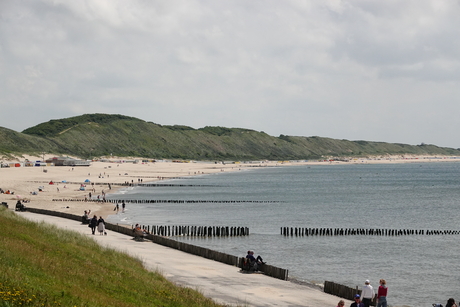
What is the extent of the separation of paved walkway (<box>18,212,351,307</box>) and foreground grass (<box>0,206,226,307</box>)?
85.7 inches

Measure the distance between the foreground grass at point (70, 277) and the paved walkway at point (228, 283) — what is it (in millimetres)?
2177

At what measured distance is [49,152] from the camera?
191000 millimetres

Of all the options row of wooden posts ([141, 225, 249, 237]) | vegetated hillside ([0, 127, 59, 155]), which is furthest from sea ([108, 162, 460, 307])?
vegetated hillside ([0, 127, 59, 155])

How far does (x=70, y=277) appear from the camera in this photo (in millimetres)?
17406

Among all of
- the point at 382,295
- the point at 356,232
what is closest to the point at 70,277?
the point at 382,295

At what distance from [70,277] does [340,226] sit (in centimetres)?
4373

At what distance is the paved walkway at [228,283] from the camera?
75.8 ft

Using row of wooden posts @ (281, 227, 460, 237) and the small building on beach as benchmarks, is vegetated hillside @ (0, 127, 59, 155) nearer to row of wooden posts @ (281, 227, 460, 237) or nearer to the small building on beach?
the small building on beach

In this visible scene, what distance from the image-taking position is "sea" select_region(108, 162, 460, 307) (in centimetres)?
3250

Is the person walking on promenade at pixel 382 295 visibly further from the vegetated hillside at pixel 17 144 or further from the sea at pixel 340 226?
the vegetated hillside at pixel 17 144

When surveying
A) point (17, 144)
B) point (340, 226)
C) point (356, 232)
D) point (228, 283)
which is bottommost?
point (340, 226)

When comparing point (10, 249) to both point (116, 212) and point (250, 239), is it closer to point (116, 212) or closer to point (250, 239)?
point (250, 239)

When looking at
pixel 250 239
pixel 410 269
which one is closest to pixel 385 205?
pixel 250 239

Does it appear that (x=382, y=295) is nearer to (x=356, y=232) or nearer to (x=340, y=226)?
(x=356, y=232)
